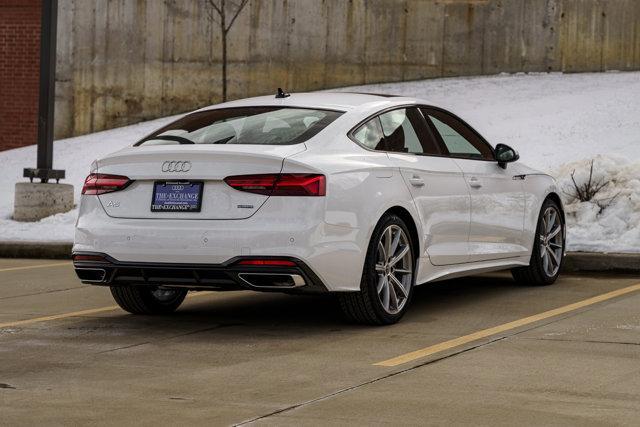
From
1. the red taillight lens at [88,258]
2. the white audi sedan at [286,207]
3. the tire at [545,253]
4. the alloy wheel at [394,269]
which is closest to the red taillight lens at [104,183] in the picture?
the white audi sedan at [286,207]

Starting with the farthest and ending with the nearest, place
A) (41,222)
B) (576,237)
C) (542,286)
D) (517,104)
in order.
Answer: (517,104)
(41,222)
(576,237)
(542,286)

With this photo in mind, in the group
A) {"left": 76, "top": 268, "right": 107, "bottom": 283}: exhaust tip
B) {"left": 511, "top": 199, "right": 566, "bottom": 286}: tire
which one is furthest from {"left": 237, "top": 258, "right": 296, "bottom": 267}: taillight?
{"left": 511, "top": 199, "right": 566, "bottom": 286}: tire

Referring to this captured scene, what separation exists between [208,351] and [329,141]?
1576 mm

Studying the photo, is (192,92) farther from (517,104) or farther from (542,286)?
(542,286)

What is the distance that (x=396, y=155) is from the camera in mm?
8617

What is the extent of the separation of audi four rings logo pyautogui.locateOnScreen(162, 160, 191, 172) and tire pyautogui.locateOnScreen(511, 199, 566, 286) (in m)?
3.66

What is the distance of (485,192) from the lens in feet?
31.7

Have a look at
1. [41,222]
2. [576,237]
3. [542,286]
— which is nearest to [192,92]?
[41,222]

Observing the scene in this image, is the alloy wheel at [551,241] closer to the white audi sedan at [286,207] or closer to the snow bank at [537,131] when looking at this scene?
the white audi sedan at [286,207]

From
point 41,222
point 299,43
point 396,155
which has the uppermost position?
point 299,43

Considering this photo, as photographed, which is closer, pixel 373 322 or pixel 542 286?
pixel 373 322

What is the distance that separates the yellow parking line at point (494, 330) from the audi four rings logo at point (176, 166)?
1.77 m

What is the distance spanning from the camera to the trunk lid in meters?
7.71

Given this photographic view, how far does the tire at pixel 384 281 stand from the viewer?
26.6ft
